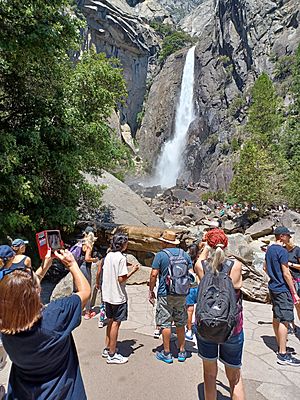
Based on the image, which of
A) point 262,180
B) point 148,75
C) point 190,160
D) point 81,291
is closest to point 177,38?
point 148,75

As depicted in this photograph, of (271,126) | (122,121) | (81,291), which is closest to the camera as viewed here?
(81,291)

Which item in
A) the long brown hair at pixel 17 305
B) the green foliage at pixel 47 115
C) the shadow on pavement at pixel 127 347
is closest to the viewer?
the long brown hair at pixel 17 305

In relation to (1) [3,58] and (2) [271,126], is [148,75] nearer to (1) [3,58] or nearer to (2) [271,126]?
(2) [271,126]

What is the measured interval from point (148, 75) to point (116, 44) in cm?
1184

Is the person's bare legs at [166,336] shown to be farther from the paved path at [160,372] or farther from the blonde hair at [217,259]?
the blonde hair at [217,259]

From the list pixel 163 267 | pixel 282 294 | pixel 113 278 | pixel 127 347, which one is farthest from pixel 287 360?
pixel 113 278

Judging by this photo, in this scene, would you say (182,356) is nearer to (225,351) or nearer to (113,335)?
(113,335)

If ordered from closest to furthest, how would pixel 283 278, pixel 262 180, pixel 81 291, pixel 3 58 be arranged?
pixel 81 291
pixel 283 278
pixel 3 58
pixel 262 180

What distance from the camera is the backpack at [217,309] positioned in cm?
283

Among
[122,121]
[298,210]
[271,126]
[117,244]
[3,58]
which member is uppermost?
[122,121]

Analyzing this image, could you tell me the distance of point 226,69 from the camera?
51.7m

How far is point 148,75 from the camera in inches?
2491

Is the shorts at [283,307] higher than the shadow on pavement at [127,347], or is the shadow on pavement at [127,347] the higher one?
the shorts at [283,307]

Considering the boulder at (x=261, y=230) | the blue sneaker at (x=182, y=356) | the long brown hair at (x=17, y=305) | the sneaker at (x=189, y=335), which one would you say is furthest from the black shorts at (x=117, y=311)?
the boulder at (x=261, y=230)
